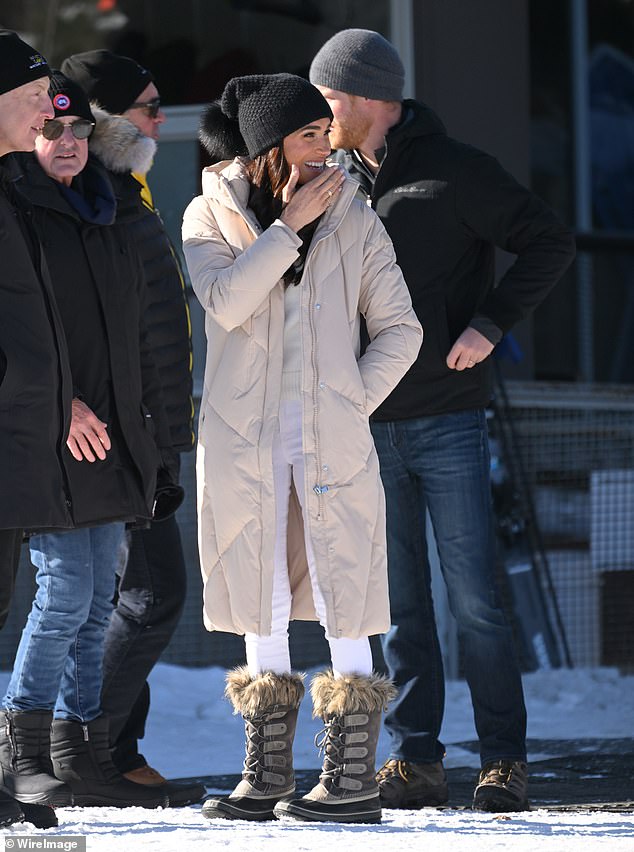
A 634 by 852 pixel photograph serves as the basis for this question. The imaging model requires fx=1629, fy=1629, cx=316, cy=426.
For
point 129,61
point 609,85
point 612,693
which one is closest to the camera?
point 129,61

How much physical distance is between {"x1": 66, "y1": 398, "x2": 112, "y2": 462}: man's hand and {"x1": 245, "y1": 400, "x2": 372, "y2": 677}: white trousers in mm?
462

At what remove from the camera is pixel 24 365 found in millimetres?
3871

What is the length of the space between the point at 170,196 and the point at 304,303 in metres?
3.79

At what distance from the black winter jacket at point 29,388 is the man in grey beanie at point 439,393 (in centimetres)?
116

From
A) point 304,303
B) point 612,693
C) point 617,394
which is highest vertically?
point 304,303

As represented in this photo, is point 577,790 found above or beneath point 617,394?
beneath

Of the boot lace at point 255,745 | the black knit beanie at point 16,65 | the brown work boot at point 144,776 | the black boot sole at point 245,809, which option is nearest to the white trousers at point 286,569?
the boot lace at point 255,745

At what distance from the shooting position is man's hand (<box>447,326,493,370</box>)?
4668 mm

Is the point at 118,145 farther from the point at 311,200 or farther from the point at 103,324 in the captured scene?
the point at 311,200

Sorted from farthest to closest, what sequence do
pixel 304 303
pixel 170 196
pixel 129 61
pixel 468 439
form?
pixel 170 196, pixel 129 61, pixel 468 439, pixel 304 303

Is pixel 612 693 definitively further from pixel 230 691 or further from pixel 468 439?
pixel 230 691

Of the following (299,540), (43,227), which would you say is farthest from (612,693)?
(43,227)

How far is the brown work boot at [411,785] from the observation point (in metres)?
4.68

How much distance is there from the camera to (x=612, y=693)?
22.6 feet
